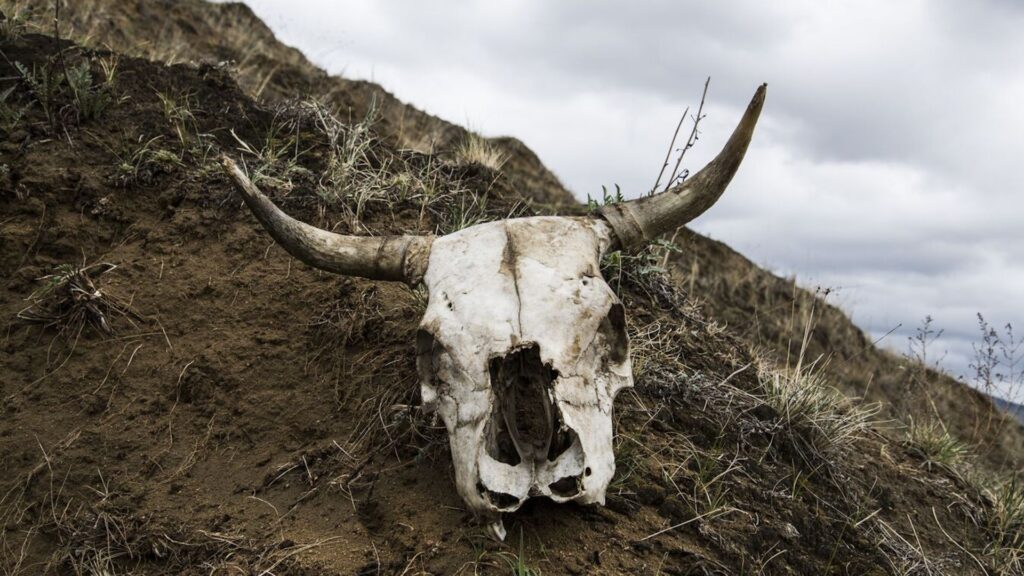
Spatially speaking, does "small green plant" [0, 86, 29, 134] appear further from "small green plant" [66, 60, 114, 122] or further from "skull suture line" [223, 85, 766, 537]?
"skull suture line" [223, 85, 766, 537]

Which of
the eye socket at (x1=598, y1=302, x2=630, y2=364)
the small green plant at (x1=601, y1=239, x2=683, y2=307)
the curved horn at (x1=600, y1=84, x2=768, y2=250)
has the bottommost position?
the eye socket at (x1=598, y1=302, x2=630, y2=364)

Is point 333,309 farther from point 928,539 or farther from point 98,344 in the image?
point 928,539

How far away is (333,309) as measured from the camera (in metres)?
4.78

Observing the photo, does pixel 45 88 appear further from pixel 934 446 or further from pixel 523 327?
pixel 934 446

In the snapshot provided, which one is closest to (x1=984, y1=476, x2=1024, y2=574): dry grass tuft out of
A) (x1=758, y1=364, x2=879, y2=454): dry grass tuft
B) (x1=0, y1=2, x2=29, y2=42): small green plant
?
(x1=758, y1=364, x2=879, y2=454): dry grass tuft

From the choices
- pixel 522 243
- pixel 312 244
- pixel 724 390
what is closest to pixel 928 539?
pixel 724 390

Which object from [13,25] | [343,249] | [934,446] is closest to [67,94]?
[13,25]

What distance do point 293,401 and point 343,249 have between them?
97cm

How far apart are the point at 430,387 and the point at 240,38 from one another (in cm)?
972

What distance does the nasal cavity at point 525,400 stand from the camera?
3211 millimetres

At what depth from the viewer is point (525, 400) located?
3.67 meters

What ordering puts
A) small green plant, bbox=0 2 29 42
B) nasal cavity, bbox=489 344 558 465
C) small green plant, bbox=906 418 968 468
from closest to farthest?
nasal cavity, bbox=489 344 558 465, small green plant, bbox=906 418 968 468, small green plant, bbox=0 2 29 42

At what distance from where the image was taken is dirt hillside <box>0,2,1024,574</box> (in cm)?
361

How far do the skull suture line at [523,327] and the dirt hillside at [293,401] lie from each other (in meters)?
0.41
